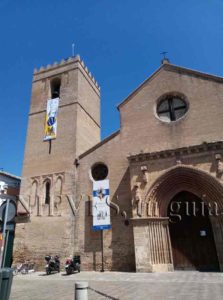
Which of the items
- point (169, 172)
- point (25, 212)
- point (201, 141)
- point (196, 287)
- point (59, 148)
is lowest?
point (196, 287)

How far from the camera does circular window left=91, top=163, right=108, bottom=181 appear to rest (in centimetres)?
1450

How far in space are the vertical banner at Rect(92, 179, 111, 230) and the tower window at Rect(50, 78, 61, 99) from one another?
8308mm

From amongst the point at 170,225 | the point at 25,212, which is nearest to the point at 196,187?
the point at 170,225

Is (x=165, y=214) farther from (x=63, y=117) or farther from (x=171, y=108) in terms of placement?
(x=63, y=117)

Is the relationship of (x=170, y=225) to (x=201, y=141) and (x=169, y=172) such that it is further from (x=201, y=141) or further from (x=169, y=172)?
(x=201, y=141)

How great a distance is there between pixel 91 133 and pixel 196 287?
13.4 m

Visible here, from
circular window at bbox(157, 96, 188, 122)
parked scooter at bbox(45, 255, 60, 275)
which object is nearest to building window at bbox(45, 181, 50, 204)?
parked scooter at bbox(45, 255, 60, 275)

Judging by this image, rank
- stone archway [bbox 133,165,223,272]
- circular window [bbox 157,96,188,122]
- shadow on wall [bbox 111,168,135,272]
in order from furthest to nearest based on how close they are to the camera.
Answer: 1. circular window [bbox 157,96,188,122]
2. shadow on wall [bbox 111,168,135,272]
3. stone archway [bbox 133,165,223,272]

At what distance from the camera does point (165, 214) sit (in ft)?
40.0

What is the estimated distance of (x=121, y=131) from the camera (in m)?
14.7

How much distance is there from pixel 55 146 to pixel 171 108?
7.48 metres

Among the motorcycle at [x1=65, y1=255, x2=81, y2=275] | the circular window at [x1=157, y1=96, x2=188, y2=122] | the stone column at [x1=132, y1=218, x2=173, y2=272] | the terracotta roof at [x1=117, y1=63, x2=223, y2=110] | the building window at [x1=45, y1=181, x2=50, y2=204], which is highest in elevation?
the terracotta roof at [x1=117, y1=63, x2=223, y2=110]

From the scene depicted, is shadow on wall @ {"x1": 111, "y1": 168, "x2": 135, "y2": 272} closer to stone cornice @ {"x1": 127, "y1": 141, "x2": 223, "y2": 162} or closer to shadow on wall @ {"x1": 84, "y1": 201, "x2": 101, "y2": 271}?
shadow on wall @ {"x1": 84, "y1": 201, "x2": 101, "y2": 271}

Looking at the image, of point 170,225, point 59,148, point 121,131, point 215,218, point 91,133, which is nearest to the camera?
point 215,218
